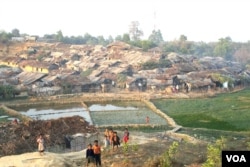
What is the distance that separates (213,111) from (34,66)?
3346cm

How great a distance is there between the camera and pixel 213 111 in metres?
33.6

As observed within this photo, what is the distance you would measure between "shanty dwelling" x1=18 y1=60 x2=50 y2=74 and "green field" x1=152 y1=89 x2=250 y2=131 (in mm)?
24266

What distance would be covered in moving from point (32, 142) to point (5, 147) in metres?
1.76

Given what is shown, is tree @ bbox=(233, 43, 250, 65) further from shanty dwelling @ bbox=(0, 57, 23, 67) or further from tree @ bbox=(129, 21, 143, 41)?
shanty dwelling @ bbox=(0, 57, 23, 67)

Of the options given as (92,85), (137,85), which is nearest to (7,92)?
(92,85)

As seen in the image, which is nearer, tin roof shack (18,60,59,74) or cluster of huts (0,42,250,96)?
cluster of huts (0,42,250,96)

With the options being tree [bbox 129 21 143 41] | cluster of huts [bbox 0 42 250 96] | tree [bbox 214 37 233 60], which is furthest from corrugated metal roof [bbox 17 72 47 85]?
tree [bbox 129 21 143 41]

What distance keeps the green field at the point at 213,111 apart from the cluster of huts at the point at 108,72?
6.11m

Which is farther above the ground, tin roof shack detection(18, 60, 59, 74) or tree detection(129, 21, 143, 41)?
tree detection(129, 21, 143, 41)

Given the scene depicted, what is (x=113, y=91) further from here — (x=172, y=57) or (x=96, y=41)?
(x=96, y=41)

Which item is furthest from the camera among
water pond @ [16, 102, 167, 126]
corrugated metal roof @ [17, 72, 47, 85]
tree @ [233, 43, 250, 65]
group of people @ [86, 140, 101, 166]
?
tree @ [233, 43, 250, 65]

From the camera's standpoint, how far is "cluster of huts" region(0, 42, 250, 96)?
44.5 m

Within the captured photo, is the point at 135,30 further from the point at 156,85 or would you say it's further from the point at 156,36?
the point at 156,85

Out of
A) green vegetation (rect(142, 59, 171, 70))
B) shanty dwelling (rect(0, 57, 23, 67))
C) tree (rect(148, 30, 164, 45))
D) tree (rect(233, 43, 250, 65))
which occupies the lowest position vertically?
green vegetation (rect(142, 59, 171, 70))
